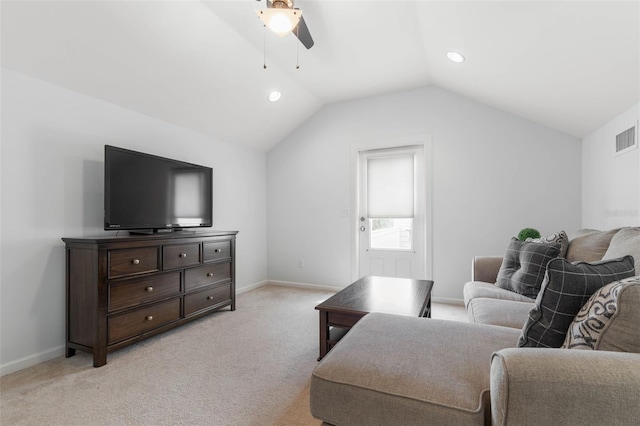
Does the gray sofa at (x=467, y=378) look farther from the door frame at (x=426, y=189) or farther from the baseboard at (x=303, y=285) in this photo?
the baseboard at (x=303, y=285)

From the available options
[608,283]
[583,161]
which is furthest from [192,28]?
[583,161]

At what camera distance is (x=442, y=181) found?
150 inches

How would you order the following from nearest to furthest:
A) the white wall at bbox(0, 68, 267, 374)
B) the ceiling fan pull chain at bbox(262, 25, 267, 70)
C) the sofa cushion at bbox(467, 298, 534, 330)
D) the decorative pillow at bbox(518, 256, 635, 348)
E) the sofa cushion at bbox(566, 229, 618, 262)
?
the decorative pillow at bbox(518, 256, 635, 348) → the sofa cushion at bbox(467, 298, 534, 330) → the sofa cushion at bbox(566, 229, 618, 262) → the white wall at bbox(0, 68, 267, 374) → the ceiling fan pull chain at bbox(262, 25, 267, 70)

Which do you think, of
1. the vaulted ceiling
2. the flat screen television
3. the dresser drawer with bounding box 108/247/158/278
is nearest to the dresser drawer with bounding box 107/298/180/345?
the dresser drawer with bounding box 108/247/158/278

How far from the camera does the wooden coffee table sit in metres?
2.05

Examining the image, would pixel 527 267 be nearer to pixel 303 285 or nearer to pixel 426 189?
pixel 426 189

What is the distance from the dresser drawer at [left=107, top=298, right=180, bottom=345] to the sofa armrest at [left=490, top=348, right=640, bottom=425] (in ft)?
8.04

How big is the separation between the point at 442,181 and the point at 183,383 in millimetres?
3346

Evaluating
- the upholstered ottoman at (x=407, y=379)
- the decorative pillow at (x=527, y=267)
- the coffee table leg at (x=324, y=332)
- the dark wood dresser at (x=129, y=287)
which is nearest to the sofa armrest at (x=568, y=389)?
the upholstered ottoman at (x=407, y=379)

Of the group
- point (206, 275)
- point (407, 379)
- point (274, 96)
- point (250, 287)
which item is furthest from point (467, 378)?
point (250, 287)

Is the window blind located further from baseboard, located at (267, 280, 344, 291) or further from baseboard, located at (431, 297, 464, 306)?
baseboard, located at (267, 280, 344, 291)

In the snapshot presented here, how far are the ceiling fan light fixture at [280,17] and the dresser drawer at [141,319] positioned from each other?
2303 mm

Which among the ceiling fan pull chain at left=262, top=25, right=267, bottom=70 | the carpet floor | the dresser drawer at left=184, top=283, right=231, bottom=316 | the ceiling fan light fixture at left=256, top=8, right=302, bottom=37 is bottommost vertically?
the carpet floor

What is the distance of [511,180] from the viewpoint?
11.5ft
